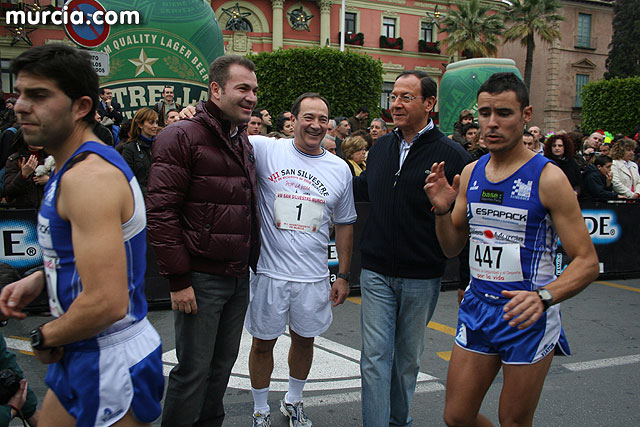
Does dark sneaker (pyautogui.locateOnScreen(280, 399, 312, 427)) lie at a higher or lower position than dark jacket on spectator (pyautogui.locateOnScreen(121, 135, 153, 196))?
lower

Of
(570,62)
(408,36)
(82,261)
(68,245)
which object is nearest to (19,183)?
(68,245)

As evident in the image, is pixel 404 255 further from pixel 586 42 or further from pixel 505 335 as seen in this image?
pixel 586 42

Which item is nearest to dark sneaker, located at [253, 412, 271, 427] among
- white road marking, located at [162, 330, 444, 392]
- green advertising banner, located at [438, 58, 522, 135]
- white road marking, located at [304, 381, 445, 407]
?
white road marking, located at [304, 381, 445, 407]

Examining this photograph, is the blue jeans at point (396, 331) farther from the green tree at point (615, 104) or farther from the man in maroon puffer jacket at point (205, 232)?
the green tree at point (615, 104)

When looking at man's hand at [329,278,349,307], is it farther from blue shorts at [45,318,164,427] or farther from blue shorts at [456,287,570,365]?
blue shorts at [45,318,164,427]

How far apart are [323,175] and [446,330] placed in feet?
9.25

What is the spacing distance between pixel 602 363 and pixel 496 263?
2919 millimetres

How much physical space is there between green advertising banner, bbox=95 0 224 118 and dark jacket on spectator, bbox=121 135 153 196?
1.77 m

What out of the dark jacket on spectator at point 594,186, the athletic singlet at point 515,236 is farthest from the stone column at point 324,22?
the athletic singlet at point 515,236

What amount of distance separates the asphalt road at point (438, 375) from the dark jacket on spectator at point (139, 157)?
65.4 inches

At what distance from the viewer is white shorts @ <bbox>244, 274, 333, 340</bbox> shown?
11.2 ft

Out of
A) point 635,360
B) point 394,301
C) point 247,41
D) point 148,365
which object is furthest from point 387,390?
point 247,41

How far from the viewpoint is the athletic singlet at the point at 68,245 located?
1.75m

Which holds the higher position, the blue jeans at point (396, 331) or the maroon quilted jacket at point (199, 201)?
the maroon quilted jacket at point (199, 201)
